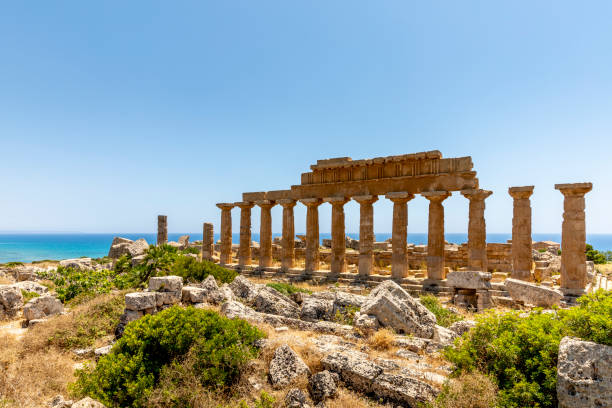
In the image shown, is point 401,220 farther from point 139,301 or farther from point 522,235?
point 139,301

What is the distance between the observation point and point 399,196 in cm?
1900

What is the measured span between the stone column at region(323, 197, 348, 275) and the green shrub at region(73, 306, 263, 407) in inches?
540

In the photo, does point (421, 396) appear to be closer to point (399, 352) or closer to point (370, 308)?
point (399, 352)

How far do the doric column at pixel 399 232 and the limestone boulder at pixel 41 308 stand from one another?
14032mm

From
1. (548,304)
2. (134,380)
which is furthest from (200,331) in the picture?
Answer: (548,304)

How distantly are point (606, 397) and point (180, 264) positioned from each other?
12.6 meters

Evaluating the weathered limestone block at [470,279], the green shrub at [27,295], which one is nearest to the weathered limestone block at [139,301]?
the green shrub at [27,295]

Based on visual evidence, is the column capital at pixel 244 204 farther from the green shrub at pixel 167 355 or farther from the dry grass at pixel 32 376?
the green shrub at pixel 167 355

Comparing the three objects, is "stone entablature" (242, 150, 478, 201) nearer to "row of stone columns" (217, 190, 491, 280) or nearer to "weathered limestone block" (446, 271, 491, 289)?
"row of stone columns" (217, 190, 491, 280)

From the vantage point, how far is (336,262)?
69.5ft

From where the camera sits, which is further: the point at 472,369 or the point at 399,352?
the point at 399,352

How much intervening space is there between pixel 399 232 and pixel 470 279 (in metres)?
5.70

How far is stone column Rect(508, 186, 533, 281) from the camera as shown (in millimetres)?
17011

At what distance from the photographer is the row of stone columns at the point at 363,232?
1744cm
